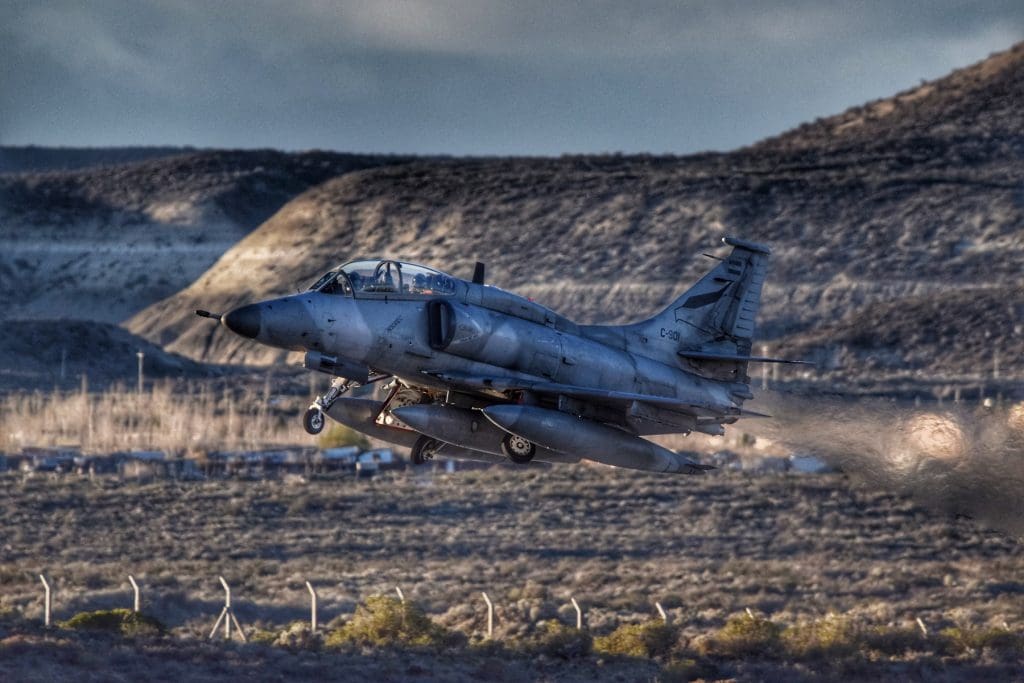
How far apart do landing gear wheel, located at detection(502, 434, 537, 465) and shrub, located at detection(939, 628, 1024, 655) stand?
63.7ft

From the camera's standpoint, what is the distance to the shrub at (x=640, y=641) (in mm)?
42438

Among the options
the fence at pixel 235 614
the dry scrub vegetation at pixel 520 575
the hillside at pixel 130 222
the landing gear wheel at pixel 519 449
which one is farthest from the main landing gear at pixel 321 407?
the hillside at pixel 130 222

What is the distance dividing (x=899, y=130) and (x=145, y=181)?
79.0 meters

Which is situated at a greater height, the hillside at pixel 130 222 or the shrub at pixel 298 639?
the hillside at pixel 130 222

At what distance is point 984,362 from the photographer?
85.2m

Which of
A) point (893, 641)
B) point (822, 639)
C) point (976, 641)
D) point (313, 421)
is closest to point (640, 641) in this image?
point (822, 639)

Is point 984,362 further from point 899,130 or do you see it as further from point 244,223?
point 244,223

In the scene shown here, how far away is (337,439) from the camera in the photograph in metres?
72.2

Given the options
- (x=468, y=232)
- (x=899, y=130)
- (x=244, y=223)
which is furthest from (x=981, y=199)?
(x=244, y=223)

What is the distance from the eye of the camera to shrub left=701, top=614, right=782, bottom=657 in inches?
1672

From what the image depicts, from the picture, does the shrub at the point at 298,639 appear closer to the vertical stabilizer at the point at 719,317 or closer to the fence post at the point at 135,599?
the fence post at the point at 135,599

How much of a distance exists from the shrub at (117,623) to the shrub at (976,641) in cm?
2087

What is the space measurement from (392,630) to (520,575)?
10888 mm

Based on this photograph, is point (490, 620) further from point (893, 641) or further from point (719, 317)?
point (719, 317)
